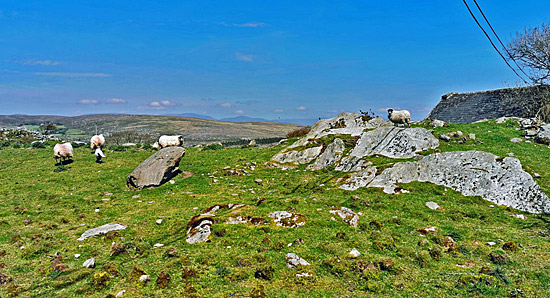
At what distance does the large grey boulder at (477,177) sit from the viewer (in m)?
15.3

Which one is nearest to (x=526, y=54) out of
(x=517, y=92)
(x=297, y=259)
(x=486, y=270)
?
(x=517, y=92)

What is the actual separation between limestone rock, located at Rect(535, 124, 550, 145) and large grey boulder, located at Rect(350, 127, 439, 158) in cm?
936

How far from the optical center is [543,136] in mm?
24312

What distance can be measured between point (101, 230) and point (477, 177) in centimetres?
2138

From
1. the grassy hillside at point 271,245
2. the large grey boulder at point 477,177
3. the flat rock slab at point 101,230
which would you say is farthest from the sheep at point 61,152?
the large grey boulder at point 477,177

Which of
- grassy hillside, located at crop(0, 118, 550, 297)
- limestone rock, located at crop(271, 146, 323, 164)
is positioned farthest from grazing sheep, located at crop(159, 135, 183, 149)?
limestone rock, located at crop(271, 146, 323, 164)

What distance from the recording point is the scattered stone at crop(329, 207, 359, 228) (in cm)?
1381

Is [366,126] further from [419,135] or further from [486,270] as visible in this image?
[486,270]

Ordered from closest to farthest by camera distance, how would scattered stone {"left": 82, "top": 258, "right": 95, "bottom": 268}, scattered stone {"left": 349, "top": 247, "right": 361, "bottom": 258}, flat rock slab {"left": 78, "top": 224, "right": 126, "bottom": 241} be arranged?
scattered stone {"left": 82, "top": 258, "right": 95, "bottom": 268} → scattered stone {"left": 349, "top": 247, "right": 361, "bottom": 258} → flat rock slab {"left": 78, "top": 224, "right": 126, "bottom": 241}

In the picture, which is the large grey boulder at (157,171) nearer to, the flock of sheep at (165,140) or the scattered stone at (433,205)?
the flock of sheep at (165,140)

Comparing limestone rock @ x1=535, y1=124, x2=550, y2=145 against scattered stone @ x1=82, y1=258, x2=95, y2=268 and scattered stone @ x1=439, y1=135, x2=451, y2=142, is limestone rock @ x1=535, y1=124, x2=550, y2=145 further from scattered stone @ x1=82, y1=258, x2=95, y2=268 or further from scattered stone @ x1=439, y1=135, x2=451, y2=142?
scattered stone @ x1=82, y1=258, x2=95, y2=268

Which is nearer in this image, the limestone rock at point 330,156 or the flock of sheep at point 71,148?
the limestone rock at point 330,156

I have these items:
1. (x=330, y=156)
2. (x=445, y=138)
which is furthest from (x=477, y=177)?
(x=330, y=156)

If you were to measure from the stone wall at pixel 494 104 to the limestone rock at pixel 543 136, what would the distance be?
12.4 metres
